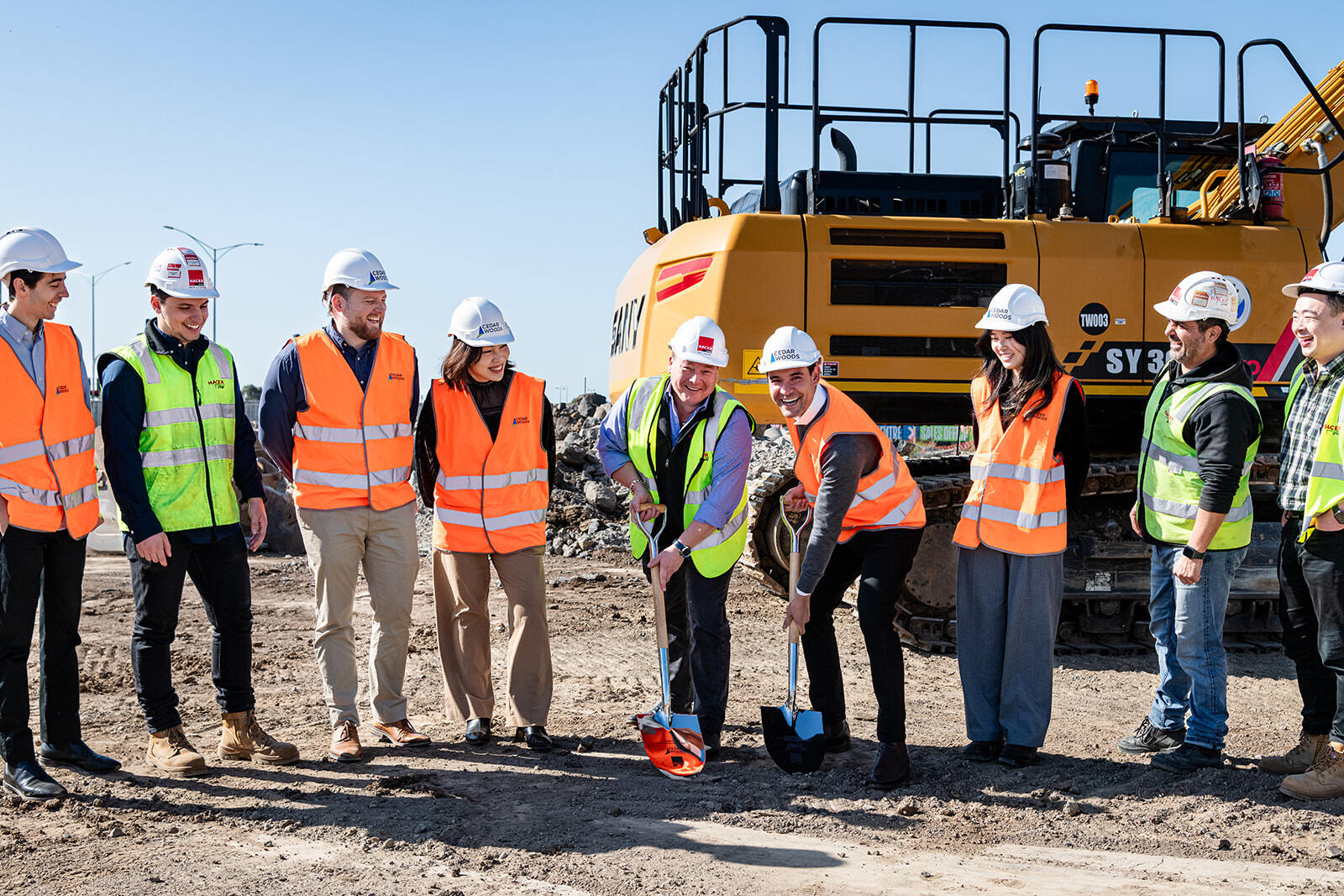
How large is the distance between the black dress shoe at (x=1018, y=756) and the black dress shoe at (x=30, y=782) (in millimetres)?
3869

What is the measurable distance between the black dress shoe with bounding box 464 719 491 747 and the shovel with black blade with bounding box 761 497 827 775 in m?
1.30

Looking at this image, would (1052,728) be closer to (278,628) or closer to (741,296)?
(741,296)

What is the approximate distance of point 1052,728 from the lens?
229 inches

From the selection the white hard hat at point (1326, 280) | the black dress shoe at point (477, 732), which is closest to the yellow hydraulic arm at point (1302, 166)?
the white hard hat at point (1326, 280)

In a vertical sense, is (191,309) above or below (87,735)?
above

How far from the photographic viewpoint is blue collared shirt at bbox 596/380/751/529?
5102mm

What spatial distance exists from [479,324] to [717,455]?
1.23 m

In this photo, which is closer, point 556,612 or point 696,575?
point 696,575

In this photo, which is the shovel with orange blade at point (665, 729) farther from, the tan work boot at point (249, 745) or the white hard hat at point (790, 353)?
the tan work boot at point (249, 745)

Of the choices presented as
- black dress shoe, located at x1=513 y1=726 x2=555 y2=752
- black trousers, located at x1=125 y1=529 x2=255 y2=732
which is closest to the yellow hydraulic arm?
black dress shoe, located at x1=513 y1=726 x2=555 y2=752

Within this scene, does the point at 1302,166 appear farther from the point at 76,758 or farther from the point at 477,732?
the point at 76,758

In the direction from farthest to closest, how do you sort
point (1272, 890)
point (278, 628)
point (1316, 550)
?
1. point (278, 628)
2. point (1316, 550)
3. point (1272, 890)

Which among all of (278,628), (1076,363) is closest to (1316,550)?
(1076,363)

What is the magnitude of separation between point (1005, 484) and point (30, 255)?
412 centimetres
